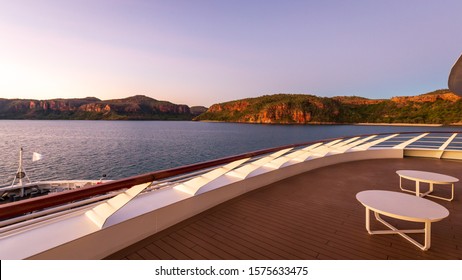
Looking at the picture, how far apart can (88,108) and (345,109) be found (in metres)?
145

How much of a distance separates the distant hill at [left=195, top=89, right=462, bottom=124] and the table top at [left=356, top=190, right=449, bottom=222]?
257 ft

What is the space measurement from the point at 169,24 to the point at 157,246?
54.3 ft

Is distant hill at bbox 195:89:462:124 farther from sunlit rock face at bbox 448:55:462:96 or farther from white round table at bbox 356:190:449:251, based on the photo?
white round table at bbox 356:190:449:251

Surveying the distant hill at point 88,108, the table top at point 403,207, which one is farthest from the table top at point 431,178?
the distant hill at point 88,108

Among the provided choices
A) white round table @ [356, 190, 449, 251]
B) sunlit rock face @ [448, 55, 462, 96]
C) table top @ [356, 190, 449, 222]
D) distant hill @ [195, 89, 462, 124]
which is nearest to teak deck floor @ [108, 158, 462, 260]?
white round table @ [356, 190, 449, 251]

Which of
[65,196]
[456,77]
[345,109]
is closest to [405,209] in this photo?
[65,196]

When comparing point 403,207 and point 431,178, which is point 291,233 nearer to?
point 403,207

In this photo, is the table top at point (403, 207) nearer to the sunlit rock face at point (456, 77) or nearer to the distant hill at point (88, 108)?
the sunlit rock face at point (456, 77)

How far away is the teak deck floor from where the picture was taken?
1.82 metres

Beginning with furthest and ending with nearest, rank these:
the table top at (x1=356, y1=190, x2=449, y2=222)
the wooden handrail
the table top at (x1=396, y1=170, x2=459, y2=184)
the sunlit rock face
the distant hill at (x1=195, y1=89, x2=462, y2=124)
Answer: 1. the distant hill at (x1=195, y1=89, x2=462, y2=124)
2. the sunlit rock face
3. the table top at (x1=396, y1=170, x2=459, y2=184)
4. the table top at (x1=356, y1=190, x2=449, y2=222)
5. the wooden handrail

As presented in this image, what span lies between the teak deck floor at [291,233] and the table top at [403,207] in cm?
36

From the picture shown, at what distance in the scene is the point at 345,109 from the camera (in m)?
85.9

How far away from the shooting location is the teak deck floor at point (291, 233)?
182 centimetres
